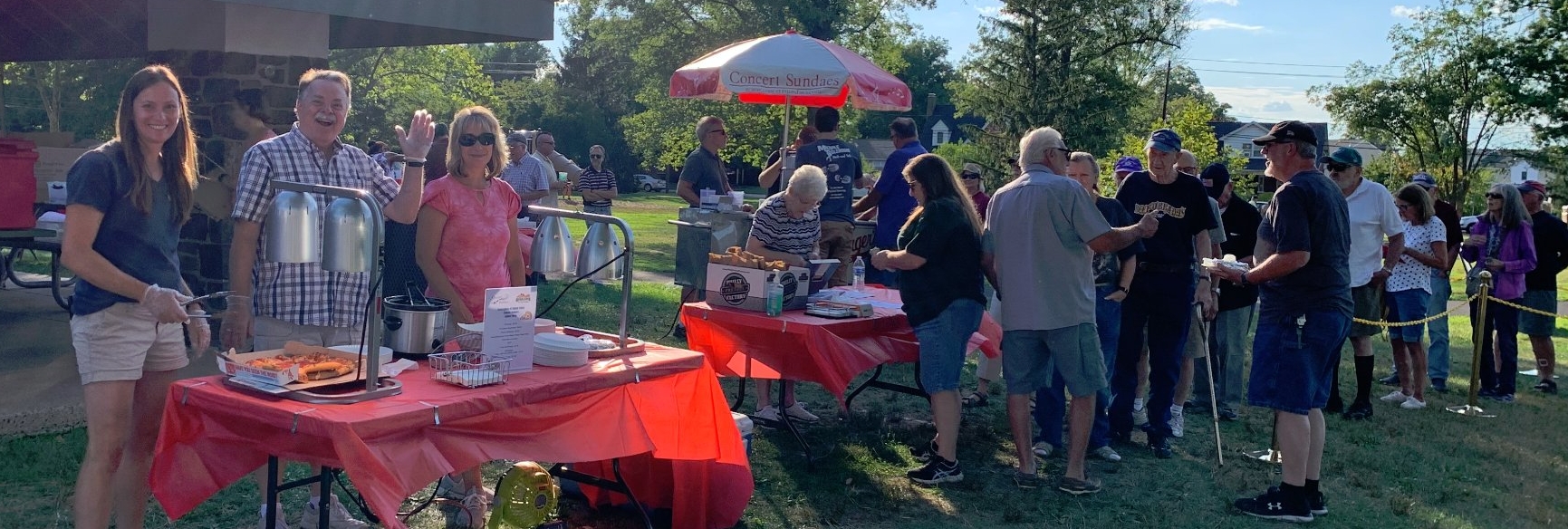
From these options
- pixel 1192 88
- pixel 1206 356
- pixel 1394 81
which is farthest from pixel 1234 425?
pixel 1192 88

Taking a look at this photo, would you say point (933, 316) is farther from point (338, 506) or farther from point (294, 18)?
A: point (294, 18)

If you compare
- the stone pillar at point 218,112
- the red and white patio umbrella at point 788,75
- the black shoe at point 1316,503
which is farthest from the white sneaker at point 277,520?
the red and white patio umbrella at point 788,75

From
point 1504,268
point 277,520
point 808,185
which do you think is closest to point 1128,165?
point 808,185

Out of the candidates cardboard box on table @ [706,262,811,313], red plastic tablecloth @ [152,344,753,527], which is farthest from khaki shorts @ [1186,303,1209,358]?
red plastic tablecloth @ [152,344,753,527]

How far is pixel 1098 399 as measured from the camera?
20.5 ft

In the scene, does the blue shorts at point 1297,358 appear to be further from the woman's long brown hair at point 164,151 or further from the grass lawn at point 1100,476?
the woman's long brown hair at point 164,151

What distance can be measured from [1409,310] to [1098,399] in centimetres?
338

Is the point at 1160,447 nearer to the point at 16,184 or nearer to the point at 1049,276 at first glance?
the point at 1049,276

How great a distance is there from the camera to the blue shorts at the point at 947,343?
529cm

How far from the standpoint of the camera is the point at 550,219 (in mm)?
3750

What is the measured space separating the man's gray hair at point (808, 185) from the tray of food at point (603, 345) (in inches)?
71.1

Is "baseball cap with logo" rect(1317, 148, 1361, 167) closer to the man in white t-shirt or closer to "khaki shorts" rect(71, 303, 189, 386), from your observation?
the man in white t-shirt

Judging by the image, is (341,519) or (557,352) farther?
(341,519)

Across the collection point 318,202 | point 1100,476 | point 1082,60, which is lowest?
point 1100,476
